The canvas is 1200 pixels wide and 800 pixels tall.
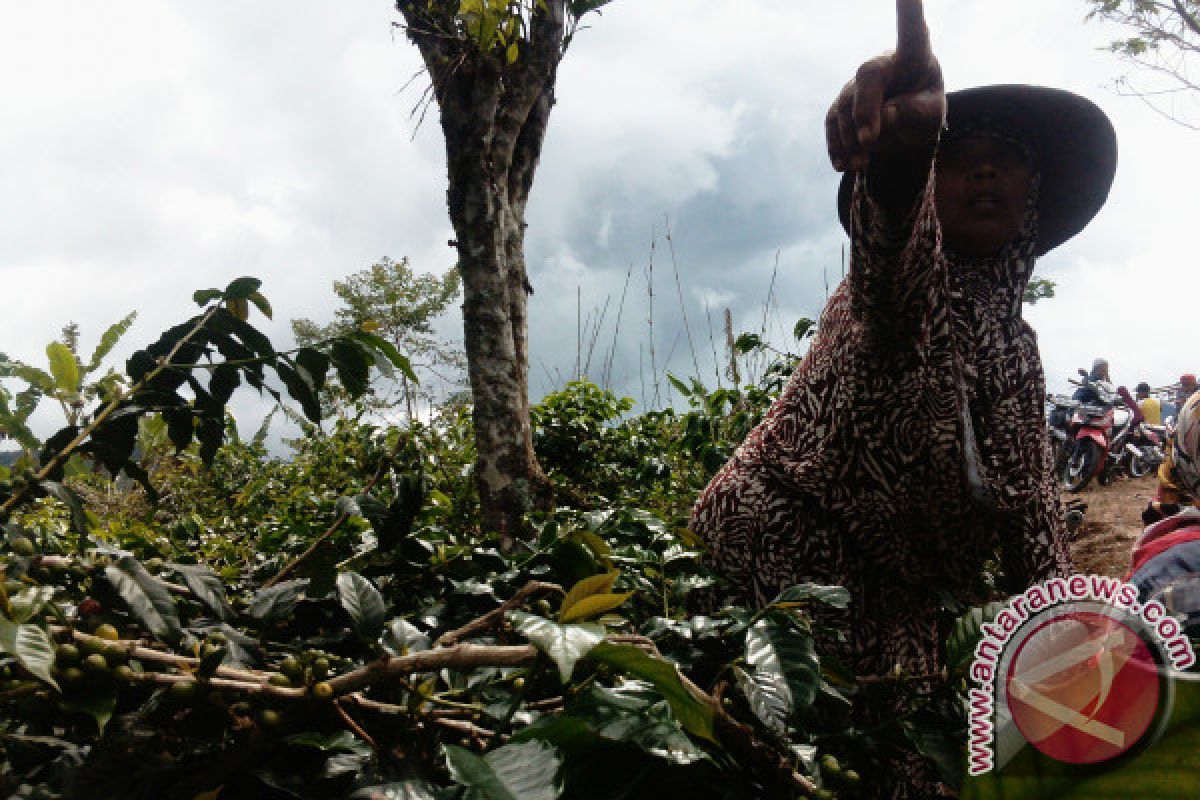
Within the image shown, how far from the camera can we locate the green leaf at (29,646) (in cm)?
51

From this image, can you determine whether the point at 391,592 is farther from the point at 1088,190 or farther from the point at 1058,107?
the point at 1088,190

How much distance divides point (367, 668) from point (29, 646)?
0.24 metres

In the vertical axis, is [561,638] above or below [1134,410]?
below

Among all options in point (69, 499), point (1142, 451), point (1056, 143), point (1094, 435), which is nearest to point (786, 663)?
point (69, 499)

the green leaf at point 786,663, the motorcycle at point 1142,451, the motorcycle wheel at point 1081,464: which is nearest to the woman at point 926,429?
the green leaf at point 786,663

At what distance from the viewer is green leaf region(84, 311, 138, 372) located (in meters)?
0.92

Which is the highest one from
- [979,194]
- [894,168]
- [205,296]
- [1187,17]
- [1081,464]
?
[1187,17]

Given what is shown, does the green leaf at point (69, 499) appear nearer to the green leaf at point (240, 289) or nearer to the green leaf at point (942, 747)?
the green leaf at point (240, 289)

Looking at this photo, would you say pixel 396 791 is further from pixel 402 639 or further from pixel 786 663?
pixel 786 663

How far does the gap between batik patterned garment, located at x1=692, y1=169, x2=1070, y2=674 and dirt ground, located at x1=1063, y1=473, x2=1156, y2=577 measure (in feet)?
12.5

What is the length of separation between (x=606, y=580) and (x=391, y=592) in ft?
1.78

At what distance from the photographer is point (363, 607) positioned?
750 mm

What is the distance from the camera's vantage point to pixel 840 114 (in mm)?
1220

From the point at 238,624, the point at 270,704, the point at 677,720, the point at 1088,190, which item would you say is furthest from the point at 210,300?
the point at 1088,190
